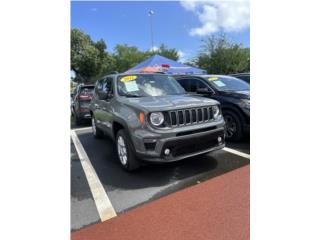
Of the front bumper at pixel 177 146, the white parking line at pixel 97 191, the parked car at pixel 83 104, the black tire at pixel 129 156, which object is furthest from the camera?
the parked car at pixel 83 104

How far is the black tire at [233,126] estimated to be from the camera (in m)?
5.20

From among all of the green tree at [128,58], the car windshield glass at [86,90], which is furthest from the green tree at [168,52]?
the car windshield glass at [86,90]

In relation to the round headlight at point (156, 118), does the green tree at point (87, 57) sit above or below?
above

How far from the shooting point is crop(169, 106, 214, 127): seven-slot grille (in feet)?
11.1

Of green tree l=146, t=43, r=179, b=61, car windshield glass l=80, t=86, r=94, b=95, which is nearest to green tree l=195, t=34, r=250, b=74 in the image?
green tree l=146, t=43, r=179, b=61

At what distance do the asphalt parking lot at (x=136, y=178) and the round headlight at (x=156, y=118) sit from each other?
2.90ft

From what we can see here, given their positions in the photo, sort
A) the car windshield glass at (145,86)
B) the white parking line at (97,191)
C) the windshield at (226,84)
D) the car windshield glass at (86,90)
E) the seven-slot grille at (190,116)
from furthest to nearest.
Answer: the car windshield glass at (86,90) → the windshield at (226,84) → the car windshield glass at (145,86) → the seven-slot grille at (190,116) → the white parking line at (97,191)

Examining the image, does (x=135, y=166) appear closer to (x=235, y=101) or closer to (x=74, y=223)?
(x=74, y=223)

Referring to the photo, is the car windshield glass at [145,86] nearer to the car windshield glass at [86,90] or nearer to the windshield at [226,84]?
the windshield at [226,84]

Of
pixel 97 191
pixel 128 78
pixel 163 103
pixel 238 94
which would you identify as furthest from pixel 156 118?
pixel 238 94

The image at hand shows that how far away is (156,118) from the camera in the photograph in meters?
3.34

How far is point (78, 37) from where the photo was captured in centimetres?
2584
